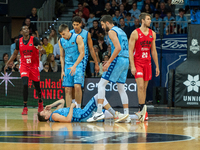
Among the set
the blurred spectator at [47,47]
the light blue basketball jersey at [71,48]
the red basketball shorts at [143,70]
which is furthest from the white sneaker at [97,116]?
the blurred spectator at [47,47]

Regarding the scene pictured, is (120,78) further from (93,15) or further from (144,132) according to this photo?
(93,15)

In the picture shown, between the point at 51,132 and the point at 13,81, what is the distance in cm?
707

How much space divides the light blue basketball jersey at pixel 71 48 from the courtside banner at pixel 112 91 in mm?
3893

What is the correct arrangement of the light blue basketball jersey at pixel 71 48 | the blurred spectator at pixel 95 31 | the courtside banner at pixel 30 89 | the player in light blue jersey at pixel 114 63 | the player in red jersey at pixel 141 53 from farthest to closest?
the blurred spectator at pixel 95 31 < the courtside banner at pixel 30 89 < the light blue basketball jersey at pixel 71 48 < the player in red jersey at pixel 141 53 < the player in light blue jersey at pixel 114 63

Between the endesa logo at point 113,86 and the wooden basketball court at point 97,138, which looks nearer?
the wooden basketball court at point 97,138

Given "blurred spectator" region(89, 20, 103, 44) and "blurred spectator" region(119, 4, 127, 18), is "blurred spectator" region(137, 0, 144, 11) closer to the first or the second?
"blurred spectator" region(119, 4, 127, 18)

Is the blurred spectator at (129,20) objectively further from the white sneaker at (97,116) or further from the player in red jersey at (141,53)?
the white sneaker at (97,116)

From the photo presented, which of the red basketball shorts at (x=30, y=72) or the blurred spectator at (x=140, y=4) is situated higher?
the blurred spectator at (x=140, y=4)

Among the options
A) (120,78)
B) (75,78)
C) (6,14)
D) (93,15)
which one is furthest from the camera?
(6,14)

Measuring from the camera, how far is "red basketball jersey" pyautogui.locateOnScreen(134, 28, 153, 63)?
8.16m

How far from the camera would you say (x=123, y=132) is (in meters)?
6.14

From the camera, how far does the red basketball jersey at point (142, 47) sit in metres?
8.16

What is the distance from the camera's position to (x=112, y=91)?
41.1 feet

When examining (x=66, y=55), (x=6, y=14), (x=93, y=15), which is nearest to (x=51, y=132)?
(x=66, y=55)
